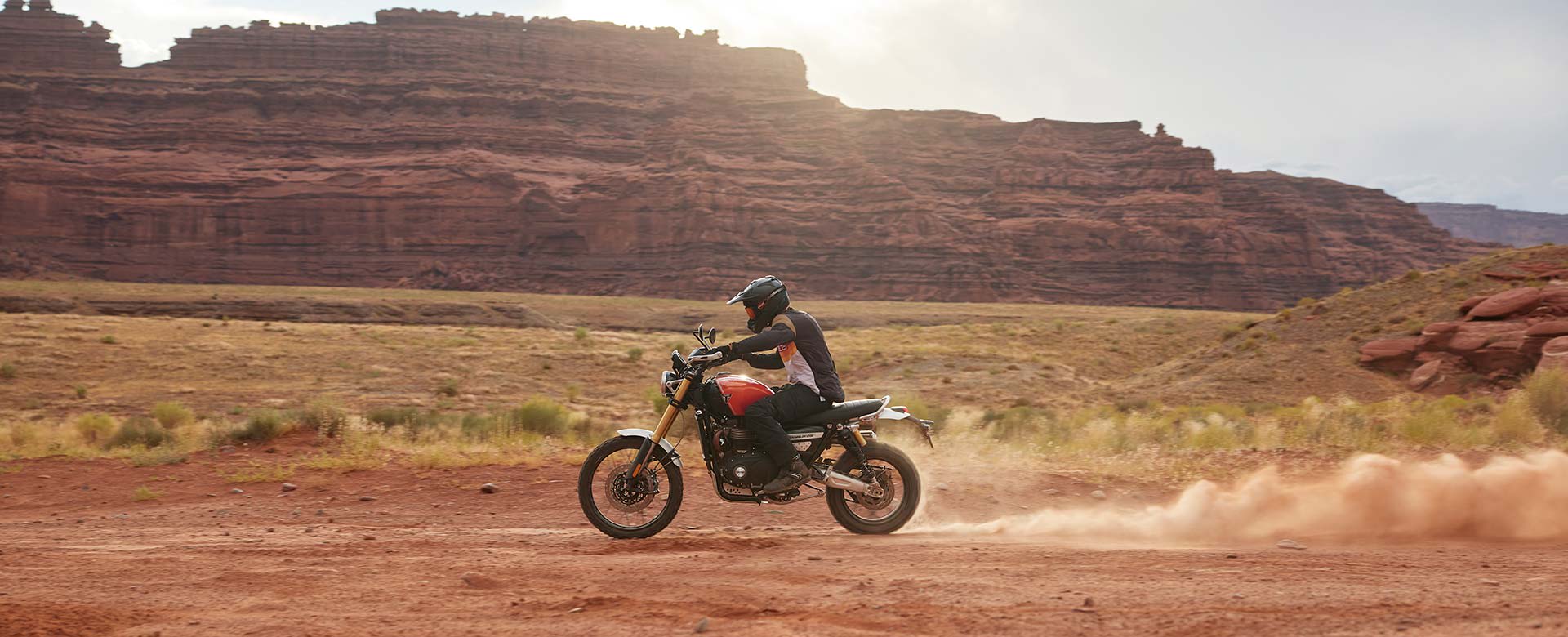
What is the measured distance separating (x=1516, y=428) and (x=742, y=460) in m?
11.2

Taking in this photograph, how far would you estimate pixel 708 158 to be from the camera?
419 feet

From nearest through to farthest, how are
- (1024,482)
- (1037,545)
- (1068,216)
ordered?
(1037,545) < (1024,482) < (1068,216)

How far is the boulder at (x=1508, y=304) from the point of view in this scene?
26125 millimetres

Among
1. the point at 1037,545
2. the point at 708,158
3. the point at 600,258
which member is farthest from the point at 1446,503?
the point at 708,158

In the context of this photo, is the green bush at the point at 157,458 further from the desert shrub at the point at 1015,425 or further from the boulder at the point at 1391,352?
the boulder at the point at 1391,352

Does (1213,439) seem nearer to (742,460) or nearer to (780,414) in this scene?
(780,414)

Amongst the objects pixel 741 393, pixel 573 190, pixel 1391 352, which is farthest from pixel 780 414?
pixel 573 190

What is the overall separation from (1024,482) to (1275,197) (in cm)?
14162

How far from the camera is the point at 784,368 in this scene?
7.89 m

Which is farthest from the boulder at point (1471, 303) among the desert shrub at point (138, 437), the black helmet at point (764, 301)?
the desert shrub at point (138, 437)

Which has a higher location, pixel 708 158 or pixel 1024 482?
pixel 708 158

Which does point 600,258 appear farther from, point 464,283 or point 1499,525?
point 1499,525

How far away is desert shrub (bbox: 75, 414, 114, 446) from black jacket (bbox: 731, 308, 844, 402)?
1380cm

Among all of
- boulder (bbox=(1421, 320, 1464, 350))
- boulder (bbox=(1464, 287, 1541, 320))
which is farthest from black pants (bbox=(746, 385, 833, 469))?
boulder (bbox=(1464, 287, 1541, 320))
